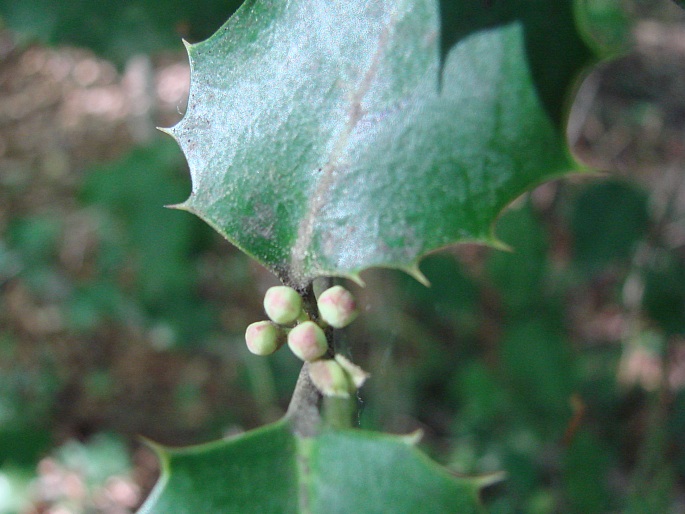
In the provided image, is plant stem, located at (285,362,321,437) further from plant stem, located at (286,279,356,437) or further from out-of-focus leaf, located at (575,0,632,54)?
out-of-focus leaf, located at (575,0,632,54)

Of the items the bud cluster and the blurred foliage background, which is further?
the blurred foliage background

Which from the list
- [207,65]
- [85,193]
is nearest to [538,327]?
[207,65]

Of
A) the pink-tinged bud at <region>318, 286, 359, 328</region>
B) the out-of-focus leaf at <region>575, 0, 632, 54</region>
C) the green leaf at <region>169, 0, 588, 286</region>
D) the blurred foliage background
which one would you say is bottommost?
the blurred foliage background

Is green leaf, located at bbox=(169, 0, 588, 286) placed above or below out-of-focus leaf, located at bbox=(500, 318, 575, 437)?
above

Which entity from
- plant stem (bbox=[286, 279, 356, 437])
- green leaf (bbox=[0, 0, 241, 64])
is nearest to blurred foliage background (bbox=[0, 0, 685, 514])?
green leaf (bbox=[0, 0, 241, 64])

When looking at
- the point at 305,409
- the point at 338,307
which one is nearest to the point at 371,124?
the point at 338,307

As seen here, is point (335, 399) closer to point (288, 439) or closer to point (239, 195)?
point (288, 439)

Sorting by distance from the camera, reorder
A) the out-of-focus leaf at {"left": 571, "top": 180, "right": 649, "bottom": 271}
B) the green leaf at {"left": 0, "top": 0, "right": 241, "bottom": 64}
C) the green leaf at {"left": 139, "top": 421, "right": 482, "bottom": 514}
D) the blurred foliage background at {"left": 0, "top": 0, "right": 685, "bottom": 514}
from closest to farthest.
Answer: the green leaf at {"left": 139, "top": 421, "right": 482, "bottom": 514} → the green leaf at {"left": 0, "top": 0, "right": 241, "bottom": 64} → the blurred foliage background at {"left": 0, "top": 0, "right": 685, "bottom": 514} → the out-of-focus leaf at {"left": 571, "top": 180, "right": 649, "bottom": 271}

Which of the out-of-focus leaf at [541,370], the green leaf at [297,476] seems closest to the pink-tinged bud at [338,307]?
the green leaf at [297,476]

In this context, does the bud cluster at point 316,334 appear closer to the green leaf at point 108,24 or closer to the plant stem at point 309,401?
Answer: the plant stem at point 309,401
